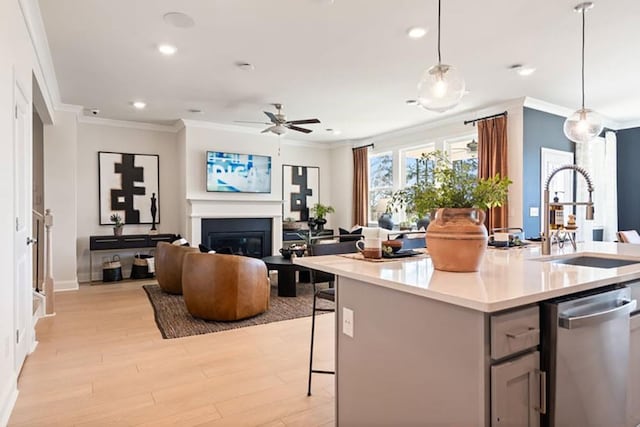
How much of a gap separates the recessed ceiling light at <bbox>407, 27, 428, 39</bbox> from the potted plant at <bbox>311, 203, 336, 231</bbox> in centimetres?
531

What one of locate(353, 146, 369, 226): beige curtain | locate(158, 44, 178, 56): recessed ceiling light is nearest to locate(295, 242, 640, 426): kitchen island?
locate(158, 44, 178, 56): recessed ceiling light

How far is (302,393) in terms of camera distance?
2549 millimetres

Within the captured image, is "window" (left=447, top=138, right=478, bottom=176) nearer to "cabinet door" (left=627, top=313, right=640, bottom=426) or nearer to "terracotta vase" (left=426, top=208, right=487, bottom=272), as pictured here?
"cabinet door" (left=627, top=313, right=640, bottom=426)

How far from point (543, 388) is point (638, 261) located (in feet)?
4.35

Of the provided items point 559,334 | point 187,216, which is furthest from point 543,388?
point 187,216

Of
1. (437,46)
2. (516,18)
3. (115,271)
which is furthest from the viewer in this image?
(115,271)

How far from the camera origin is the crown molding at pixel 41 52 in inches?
115

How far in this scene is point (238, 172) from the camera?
282 inches

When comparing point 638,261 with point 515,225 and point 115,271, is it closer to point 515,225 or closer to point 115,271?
point 515,225

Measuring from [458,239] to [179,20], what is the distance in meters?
2.87

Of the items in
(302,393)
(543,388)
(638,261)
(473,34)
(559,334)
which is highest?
(473,34)

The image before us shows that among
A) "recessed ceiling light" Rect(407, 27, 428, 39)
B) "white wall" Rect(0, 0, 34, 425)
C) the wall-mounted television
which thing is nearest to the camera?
"white wall" Rect(0, 0, 34, 425)

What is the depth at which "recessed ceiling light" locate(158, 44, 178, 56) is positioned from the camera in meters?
3.70

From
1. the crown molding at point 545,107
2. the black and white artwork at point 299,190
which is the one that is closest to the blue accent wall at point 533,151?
the crown molding at point 545,107
